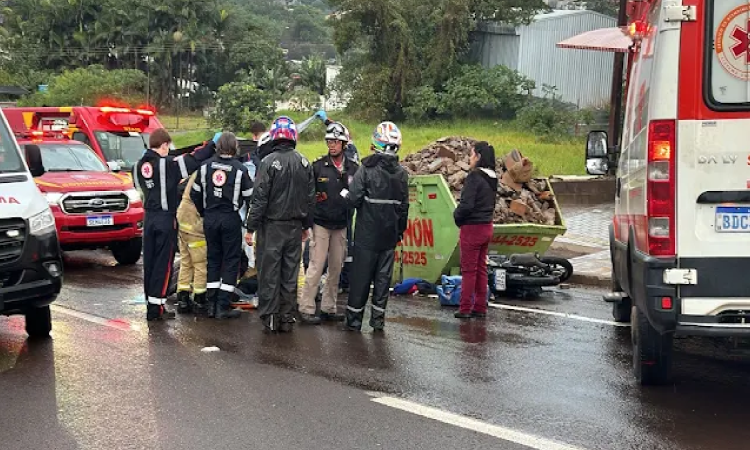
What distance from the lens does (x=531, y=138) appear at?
2873 cm

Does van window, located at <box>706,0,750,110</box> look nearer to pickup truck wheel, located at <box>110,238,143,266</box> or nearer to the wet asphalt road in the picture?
the wet asphalt road

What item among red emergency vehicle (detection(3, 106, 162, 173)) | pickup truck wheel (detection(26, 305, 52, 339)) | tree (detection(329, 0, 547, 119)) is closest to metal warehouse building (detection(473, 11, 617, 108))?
tree (detection(329, 0, 547, 119))

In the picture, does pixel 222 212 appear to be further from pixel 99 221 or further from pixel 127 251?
pixel 127 251

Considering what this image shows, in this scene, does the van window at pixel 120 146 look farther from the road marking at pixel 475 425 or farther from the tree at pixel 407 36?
the tree at pixel 407 36

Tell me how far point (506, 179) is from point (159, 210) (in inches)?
184

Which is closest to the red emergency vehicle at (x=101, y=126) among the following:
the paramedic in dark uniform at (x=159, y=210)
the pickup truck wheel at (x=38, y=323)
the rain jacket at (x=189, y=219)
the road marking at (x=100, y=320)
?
the road marking at (x=100, y=320)

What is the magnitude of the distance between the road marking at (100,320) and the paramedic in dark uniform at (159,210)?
281mm

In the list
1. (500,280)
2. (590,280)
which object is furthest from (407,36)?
(500,280)

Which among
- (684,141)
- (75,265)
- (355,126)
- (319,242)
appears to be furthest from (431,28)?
(684,141)

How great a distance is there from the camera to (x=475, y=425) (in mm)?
6273

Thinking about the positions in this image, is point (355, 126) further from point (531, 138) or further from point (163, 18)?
point (163, 18)

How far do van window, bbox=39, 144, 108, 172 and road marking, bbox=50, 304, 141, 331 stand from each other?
5.05 m

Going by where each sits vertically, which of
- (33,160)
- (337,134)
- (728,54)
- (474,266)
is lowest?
(474,266)

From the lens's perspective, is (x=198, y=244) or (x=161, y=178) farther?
(x=198, y=244)
